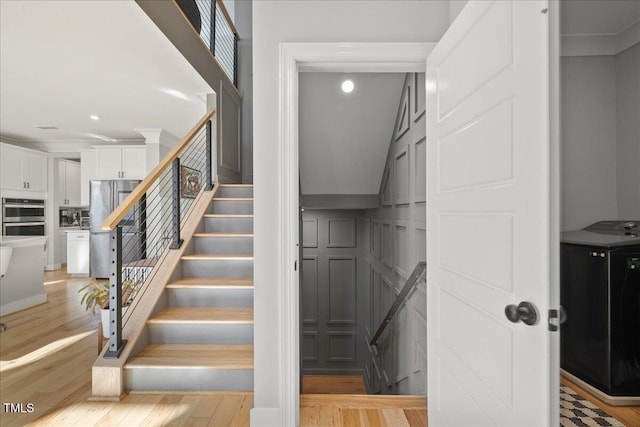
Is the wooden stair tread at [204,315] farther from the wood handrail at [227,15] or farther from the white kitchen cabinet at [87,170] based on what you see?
the white kitchen cabinet at [87,170]

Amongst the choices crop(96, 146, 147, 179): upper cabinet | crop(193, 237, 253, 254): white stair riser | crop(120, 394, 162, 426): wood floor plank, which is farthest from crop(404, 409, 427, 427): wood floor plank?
crop(96, 146, 147, 179): upper cabinet

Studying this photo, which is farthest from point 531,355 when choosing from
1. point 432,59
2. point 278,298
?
point 432,59

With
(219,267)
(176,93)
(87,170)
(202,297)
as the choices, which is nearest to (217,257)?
(219,267)

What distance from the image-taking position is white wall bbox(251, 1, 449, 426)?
1827 mm

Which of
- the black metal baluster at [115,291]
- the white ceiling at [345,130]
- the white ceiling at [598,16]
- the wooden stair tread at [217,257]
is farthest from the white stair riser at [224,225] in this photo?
the white ceiling at [598,16]

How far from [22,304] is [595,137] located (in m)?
6.09

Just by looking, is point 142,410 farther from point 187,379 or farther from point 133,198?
point 133,198

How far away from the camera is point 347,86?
3189mm

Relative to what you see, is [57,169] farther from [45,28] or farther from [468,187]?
[468,187]

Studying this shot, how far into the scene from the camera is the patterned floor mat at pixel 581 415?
188 cm

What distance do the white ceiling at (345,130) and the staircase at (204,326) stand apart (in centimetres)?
116

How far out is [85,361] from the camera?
108 inches

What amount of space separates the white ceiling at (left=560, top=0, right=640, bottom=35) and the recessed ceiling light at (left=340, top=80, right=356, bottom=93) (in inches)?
63.2

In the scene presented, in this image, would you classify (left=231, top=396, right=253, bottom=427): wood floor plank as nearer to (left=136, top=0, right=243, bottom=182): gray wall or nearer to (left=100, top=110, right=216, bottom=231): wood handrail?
(left=100, top=110, right=216, bottom=231): wood handrail
